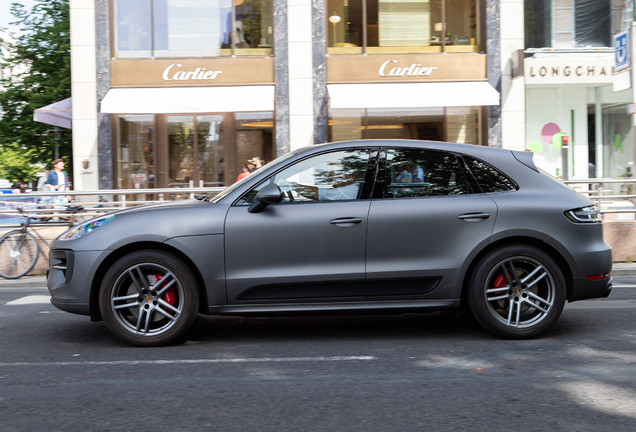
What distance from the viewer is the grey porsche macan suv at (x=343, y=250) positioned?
16.8ft

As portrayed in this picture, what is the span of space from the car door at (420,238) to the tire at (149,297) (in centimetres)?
144

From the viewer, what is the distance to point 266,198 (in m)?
5.04

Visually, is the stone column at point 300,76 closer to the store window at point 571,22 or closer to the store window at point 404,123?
the store window at point 404,123

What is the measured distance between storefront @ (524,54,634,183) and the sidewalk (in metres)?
8.35

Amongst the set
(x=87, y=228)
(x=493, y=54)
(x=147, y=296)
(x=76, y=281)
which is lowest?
(x=147, y=296)

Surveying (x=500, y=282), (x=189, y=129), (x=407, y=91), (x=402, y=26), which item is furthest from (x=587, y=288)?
(x=402, y=26)

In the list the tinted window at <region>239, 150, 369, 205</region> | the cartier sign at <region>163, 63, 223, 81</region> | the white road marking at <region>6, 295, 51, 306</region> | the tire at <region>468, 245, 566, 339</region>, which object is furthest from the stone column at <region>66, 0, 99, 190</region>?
the tire at <region>468, 245, 566, 339</region>

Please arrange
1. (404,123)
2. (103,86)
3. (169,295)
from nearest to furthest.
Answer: (169,295) → (404,123) → (103,86)

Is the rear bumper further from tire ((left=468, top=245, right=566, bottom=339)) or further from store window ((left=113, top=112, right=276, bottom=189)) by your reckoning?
store window ((left=113, top=112, right=276, bottom=189))

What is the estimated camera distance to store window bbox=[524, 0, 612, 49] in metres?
17.8

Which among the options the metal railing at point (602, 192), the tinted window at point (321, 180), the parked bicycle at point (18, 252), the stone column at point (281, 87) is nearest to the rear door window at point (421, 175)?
the tinted window at point (321, 180)

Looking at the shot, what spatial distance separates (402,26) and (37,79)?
21438 millimetres

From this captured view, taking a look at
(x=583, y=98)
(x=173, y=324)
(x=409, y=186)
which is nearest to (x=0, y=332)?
(x=173, y=324)

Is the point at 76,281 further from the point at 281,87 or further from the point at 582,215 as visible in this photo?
the point at 281,87
